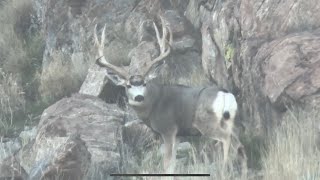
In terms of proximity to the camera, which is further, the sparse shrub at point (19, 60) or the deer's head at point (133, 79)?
the sparse shrub at point (19, 60)

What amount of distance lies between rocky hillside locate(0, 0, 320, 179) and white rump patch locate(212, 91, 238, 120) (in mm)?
272

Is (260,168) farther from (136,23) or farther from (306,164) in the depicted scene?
(136,23)

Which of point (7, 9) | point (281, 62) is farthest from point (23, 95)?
point (281, 62)

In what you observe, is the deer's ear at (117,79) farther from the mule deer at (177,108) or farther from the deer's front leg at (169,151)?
the deer's front leg at (169,151)

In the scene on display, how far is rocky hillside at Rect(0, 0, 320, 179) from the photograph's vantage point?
27.2 ft

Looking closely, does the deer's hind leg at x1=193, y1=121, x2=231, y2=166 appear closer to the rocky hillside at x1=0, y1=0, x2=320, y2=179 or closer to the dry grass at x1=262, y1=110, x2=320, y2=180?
the rocky hillside at x1=0, y1=0, x2=320, y2=179

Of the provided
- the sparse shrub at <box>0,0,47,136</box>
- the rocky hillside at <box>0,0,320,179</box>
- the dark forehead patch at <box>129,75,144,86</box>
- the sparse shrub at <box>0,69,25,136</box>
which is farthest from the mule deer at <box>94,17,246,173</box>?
the sparse shrub at <box>0,0,47,136</box>

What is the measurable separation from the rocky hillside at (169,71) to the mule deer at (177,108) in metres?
0.28

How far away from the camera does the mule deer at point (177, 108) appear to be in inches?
342

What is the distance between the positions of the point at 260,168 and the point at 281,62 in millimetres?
1362

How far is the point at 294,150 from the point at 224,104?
4.42 ft

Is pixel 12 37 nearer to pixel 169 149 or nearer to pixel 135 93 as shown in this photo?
pixel 135 93

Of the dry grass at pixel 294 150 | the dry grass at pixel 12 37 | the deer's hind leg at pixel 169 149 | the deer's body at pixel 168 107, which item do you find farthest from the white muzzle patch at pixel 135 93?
the dry grass at pixel 12 37

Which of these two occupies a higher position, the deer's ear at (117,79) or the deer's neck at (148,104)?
the deer's ear at (117,79)
